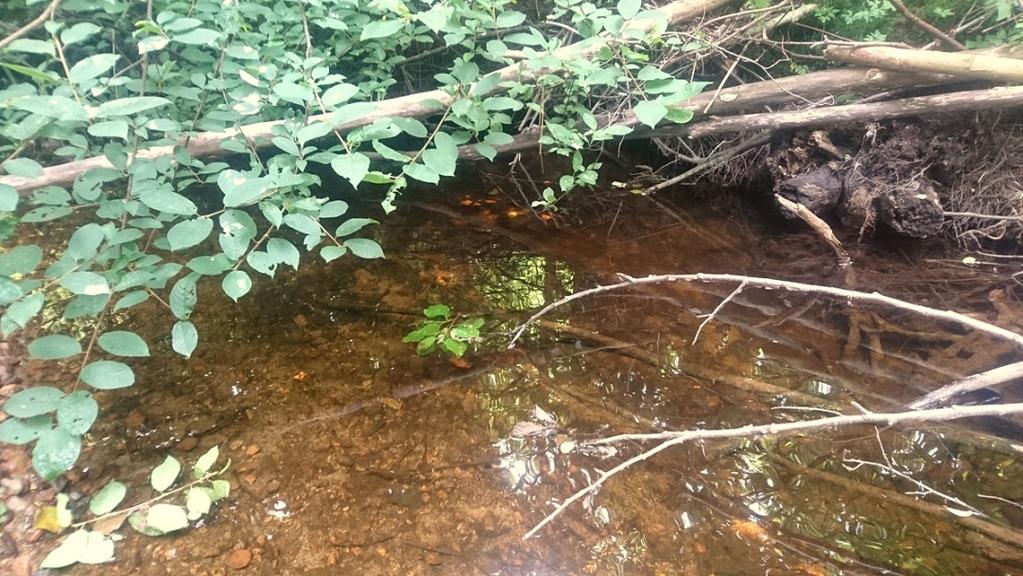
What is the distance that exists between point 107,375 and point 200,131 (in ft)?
3.72

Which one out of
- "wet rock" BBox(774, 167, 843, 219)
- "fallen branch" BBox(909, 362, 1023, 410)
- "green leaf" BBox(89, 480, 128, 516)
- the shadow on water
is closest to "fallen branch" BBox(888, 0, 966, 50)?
"wet rock" BBox(774, 167, 843, 219)

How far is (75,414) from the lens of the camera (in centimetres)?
147

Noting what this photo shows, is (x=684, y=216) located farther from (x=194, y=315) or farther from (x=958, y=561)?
(x=194, y=315)

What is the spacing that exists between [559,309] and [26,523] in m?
2.43

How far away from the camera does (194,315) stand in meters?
2.81

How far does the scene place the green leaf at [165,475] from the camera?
1.98m

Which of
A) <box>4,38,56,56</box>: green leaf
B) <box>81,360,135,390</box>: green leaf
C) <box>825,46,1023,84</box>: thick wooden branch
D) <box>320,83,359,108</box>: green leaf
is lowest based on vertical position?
<box>81,360,135,390</box>: green leaf

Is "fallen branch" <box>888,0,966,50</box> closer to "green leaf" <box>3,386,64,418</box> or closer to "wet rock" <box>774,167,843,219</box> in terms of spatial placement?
"wet rock" <box>774,167,843,219</box>

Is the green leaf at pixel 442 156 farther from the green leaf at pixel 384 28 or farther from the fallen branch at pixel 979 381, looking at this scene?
the fallen branch at pixel 979 381

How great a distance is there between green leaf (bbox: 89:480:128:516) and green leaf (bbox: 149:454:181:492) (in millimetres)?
96

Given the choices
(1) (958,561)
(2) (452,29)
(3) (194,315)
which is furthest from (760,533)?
(3) (194,315)

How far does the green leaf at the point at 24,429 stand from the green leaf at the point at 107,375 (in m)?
0.14

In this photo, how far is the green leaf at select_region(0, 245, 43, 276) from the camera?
150 cm

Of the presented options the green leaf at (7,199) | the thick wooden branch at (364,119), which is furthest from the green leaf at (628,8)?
the green leaf at (7,199)
